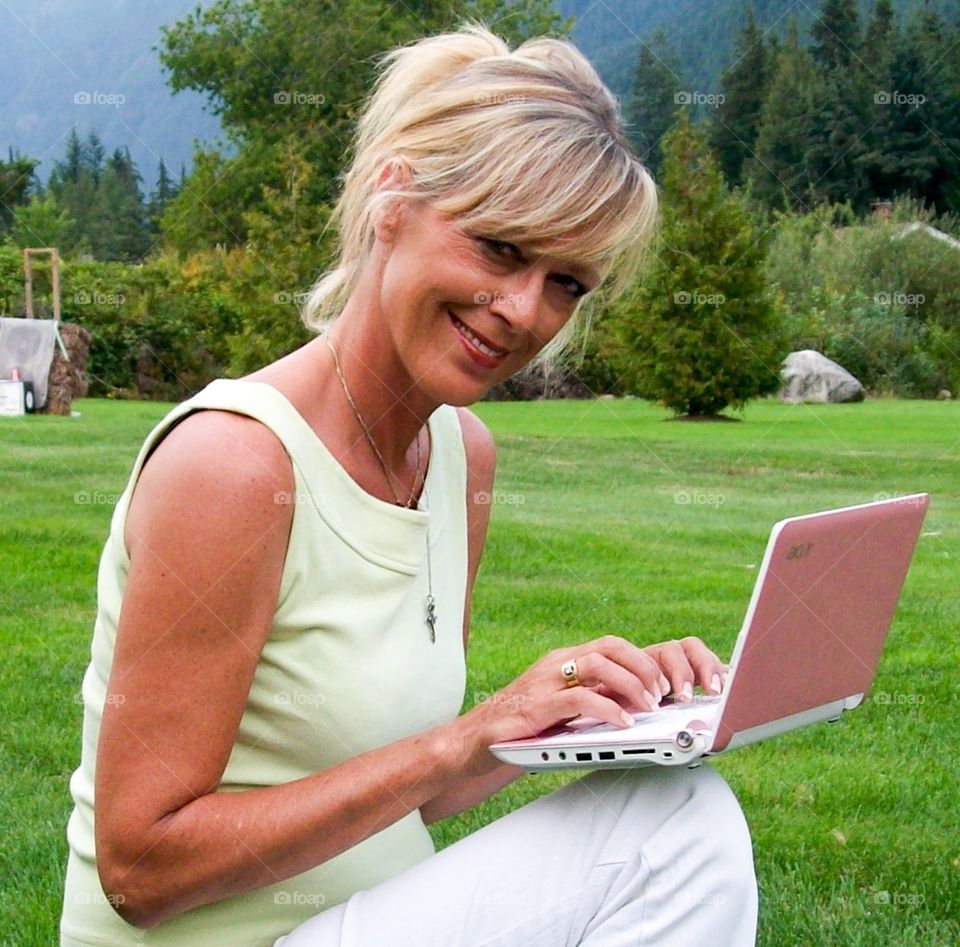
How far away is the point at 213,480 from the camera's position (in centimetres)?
142

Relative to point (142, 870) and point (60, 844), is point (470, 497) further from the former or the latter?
point (60, 844)

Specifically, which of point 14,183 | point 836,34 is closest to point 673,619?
point 14,183

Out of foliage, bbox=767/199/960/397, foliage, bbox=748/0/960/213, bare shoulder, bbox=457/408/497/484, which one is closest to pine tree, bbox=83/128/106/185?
foliage, bbox=748/0/960/213

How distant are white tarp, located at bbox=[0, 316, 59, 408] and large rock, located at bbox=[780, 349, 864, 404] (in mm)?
7634

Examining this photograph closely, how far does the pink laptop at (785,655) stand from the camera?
1.37 m

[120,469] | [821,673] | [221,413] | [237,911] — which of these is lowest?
[120,469]

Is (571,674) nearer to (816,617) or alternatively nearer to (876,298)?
(816,617)

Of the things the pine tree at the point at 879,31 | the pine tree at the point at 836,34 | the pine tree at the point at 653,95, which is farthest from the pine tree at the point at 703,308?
the pine tree at the point at 836,34

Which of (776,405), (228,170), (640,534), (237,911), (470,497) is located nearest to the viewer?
(237,911)

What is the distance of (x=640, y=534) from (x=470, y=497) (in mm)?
4828

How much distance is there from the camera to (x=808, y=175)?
3102cm

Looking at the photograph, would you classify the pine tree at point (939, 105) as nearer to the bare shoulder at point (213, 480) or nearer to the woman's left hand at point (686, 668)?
the woman's left hand at point (686, 668)

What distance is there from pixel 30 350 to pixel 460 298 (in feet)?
38.5

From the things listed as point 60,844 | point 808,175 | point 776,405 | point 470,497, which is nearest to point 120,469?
point 60,844
